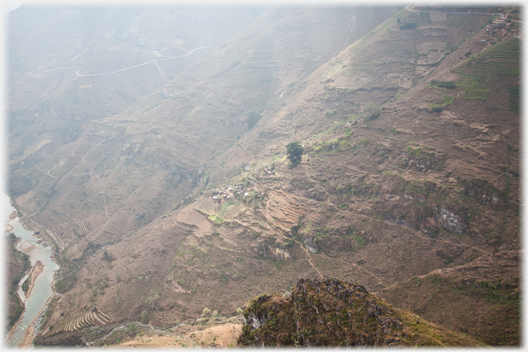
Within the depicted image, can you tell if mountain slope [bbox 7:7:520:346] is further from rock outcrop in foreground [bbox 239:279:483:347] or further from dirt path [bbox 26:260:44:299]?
rock outcrop in foreground [bbox 239:279:483:347]

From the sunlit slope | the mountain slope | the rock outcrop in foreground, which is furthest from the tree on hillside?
the rock outcrop in foreground

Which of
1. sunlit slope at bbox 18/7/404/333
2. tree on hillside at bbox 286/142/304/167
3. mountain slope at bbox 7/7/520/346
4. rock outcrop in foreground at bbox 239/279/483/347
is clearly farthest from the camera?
tree on hillside at bbox 286/142/304/167

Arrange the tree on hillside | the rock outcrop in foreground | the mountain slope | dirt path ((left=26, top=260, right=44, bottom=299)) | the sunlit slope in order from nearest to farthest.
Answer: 1. the rock outcrop in foreground
2. the mountain slope
3. the sunlit slope
4. the tree on hillside
5. dirt path ((left=26, top=260, right=44, bottom=299))

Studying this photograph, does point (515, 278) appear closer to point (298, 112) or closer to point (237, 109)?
point (298, 112)

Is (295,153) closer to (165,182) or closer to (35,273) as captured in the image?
(165,182)

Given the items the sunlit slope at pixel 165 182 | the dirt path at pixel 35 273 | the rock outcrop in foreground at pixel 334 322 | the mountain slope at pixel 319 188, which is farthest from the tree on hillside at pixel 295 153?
the dirt path at pixel 35 273

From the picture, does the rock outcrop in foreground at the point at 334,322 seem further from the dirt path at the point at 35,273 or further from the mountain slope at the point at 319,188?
the dirt path at the point at 35,273

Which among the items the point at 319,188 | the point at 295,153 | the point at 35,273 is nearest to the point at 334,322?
the point at 319,188

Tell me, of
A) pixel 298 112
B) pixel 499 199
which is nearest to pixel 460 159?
pixel 499 199
